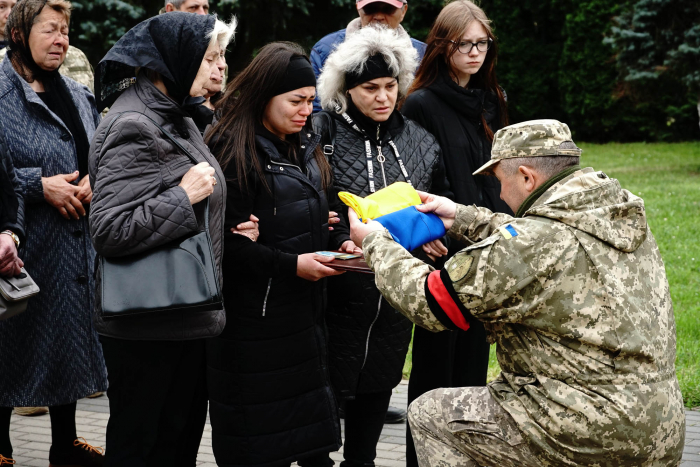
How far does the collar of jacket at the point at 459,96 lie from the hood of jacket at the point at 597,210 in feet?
5.18

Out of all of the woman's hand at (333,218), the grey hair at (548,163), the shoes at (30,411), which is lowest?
the shoes at (30,411)

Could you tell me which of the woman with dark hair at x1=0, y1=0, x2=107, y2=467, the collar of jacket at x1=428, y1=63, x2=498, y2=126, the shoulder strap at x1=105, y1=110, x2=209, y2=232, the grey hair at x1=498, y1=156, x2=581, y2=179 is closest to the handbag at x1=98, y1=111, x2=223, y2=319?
the shoulder strap at x1=105, y1=110, x2=209, y2=232

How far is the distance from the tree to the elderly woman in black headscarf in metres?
14.3

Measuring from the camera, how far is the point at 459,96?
174 inches

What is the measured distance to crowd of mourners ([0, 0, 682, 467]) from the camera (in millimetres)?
3088

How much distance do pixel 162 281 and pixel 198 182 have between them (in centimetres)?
38

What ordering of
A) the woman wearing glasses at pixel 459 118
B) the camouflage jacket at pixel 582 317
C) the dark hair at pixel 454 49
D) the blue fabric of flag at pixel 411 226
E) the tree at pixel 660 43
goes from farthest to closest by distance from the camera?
the tree at pixel 660 43 → the dark hair at pixel 454 49 → the woman wearing glasses at pixel 459 118 → the blue fabric of flag at pixel 411 226 → the camouflage jacket at pixel 582 317

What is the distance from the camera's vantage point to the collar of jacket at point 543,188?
2.96 meters

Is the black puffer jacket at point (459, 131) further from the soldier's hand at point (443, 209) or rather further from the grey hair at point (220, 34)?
the grey hair at point (220, 34)

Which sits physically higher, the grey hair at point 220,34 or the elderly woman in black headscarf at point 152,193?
the grey hair at point 220,34

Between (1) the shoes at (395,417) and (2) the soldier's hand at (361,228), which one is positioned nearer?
(2) the soldier's hand at (361,228)

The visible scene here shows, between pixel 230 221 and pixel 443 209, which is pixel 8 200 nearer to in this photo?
pixel 230 221

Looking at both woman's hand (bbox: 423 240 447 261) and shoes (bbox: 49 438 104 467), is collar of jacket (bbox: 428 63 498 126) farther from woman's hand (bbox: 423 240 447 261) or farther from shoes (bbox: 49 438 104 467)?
shoes (bbox: 49 438 104 467)

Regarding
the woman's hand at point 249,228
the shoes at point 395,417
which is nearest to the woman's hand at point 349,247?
the woman's hand at point 249,228
